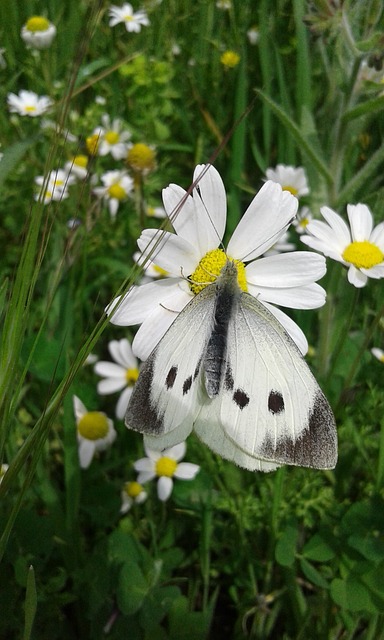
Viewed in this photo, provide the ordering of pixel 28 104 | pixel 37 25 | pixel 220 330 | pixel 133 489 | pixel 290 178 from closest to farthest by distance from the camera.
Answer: pixel 220 330
pixel 133 489
pixel 290 178
pixel 28 104
pixel 37 25

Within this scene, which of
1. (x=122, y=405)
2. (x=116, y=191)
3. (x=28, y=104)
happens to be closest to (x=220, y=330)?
(x=122, y=405)

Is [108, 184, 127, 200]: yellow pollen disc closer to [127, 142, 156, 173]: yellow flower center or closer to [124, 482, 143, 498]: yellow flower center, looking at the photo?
[127, 142, 156, 173]: yellow flower center

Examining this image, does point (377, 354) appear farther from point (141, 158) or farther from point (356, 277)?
point (141, 158)

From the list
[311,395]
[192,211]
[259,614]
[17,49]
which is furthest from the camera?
[17,49]

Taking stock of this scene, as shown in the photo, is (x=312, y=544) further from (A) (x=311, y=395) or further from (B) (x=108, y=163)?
(B) (x=108, y=163)

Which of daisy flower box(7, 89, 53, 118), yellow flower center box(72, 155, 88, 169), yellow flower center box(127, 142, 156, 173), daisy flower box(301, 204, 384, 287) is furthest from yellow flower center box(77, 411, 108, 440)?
daisy flower box(7, 89, 53, 118)

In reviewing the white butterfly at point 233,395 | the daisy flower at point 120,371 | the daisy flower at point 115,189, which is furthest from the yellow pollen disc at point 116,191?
the white butterfly at point 233,395

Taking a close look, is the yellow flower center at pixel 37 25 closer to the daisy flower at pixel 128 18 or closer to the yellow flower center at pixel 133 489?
the daisy flower at pixel 128 18

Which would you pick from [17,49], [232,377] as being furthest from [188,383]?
[17,49]
